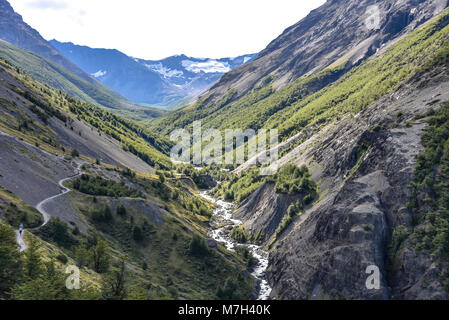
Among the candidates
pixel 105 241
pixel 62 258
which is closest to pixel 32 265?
pixel 62 258

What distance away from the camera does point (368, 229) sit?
54562mm

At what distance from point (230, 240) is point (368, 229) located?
4860 centimetres

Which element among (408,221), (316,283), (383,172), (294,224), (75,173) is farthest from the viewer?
(75,173)

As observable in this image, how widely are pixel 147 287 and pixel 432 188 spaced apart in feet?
162

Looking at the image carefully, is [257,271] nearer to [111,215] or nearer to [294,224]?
[294,224]

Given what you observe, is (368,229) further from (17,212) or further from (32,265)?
(17,212)

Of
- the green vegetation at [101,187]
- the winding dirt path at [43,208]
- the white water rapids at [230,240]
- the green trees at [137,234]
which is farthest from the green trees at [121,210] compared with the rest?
the white water rapids at [230,240]

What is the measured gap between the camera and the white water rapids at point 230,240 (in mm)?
70875

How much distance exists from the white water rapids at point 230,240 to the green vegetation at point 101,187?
2667cm

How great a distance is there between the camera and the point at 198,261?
72625mm

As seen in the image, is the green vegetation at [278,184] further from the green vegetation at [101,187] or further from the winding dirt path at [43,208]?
the winding dirt path at [43,208]

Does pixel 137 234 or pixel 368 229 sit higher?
pixel 368 229
